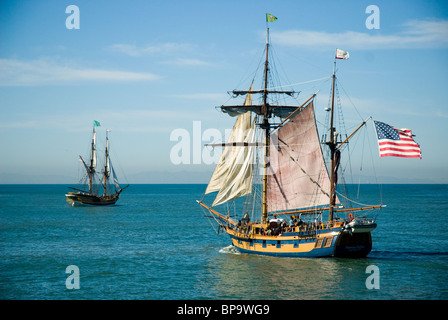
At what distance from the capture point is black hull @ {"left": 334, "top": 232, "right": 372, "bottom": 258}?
42844 millimetres

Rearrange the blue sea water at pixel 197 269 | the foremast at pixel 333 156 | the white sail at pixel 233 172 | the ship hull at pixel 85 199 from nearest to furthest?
the blue sea water at pixel 197 269 → the foremast at pixel 333 156 → the white sail at pixel 233 172 → the ship hull at pixel 85 199

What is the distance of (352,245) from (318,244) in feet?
9.73

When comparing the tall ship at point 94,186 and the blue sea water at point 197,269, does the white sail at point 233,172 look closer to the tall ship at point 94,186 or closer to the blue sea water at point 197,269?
the blue sea water at point 197,269

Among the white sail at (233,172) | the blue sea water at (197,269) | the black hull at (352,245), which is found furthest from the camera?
the white sail at (233,172)

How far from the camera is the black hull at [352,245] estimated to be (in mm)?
42844

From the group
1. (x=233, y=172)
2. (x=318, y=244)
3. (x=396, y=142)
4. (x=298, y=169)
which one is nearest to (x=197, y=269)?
(x=318, y=244)

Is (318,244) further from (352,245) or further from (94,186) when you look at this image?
(94,186)

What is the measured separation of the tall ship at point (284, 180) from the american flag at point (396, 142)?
396 cm

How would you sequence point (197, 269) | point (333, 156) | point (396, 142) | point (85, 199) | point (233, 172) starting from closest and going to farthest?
point (396, 142) < point (197, 269) < point (333, 156) < point (233, 172) < point (85, 199)

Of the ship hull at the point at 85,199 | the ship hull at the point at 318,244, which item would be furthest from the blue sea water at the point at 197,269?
the ship hull at the point at 85,199

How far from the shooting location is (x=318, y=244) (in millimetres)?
43375

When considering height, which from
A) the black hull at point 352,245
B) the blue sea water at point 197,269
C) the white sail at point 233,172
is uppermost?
the white sail at point 233,172

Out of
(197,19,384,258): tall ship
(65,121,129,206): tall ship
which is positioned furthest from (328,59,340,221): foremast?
(65,121,129,206): tall ship

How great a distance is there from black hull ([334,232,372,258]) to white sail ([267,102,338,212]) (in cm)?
561
